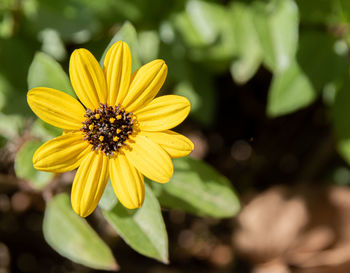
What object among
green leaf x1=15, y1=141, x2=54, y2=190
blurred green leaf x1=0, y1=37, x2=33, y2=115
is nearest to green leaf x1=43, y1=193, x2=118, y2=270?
green leaf x1=15, y1=141, x2=54, y2=190

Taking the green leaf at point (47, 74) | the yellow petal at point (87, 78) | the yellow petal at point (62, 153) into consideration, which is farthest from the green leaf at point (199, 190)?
the green leaf at point (47, 74)

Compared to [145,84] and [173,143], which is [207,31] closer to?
[145,84]

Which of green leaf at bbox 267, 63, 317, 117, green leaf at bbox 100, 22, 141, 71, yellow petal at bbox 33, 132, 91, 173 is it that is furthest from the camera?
green leaf at bbox 267, 63, 317, 117

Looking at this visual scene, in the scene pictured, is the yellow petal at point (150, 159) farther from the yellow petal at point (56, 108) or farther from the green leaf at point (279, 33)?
the green leaf at point (279, 33)

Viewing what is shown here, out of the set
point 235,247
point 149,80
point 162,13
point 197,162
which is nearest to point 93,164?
point 149,80

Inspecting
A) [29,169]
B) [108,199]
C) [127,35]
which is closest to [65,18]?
[127,35]

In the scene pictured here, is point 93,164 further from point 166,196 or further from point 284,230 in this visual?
point 284,230

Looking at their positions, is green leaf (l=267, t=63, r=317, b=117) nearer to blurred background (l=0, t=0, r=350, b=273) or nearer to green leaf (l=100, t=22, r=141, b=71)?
blurred background (l=0, t=0, r=350, b=273)
